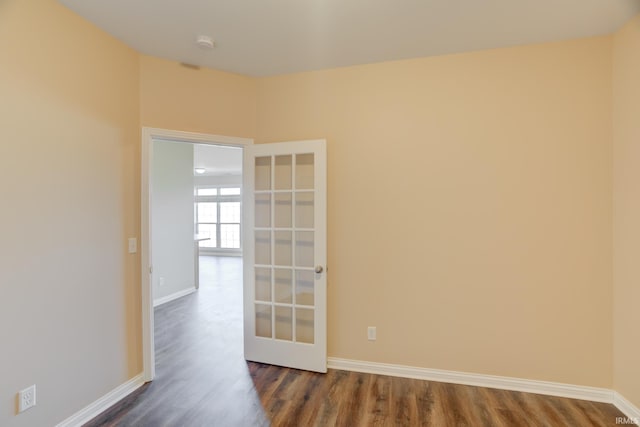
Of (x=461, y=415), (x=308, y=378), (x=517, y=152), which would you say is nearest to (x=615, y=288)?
(x=517, y=152)

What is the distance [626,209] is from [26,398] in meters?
4.12

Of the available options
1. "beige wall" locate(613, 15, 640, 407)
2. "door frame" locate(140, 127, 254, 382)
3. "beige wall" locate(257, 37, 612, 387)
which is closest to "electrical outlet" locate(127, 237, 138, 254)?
"door frame" locate(140, 127, 254, 382)

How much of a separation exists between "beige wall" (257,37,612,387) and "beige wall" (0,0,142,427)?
144cm

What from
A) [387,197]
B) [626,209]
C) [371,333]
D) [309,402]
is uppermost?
[387,197]

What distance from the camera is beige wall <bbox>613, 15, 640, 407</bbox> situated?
213 centimetres

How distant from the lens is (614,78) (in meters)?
2.33

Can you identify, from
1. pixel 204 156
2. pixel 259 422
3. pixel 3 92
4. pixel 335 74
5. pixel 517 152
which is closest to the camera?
pixel 3 92

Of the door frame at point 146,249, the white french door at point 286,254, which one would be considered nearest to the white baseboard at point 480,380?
the white french door at point 286,254

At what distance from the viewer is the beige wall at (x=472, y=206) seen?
241 cm

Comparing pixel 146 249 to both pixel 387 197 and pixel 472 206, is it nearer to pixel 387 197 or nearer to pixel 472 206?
pixel 387 197

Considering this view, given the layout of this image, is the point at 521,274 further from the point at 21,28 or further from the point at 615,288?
the point at 21,28

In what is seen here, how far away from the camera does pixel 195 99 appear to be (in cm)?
285

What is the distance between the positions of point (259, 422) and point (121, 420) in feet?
3.23

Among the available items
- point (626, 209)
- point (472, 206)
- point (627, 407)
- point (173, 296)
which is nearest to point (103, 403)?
point (173, 296)
